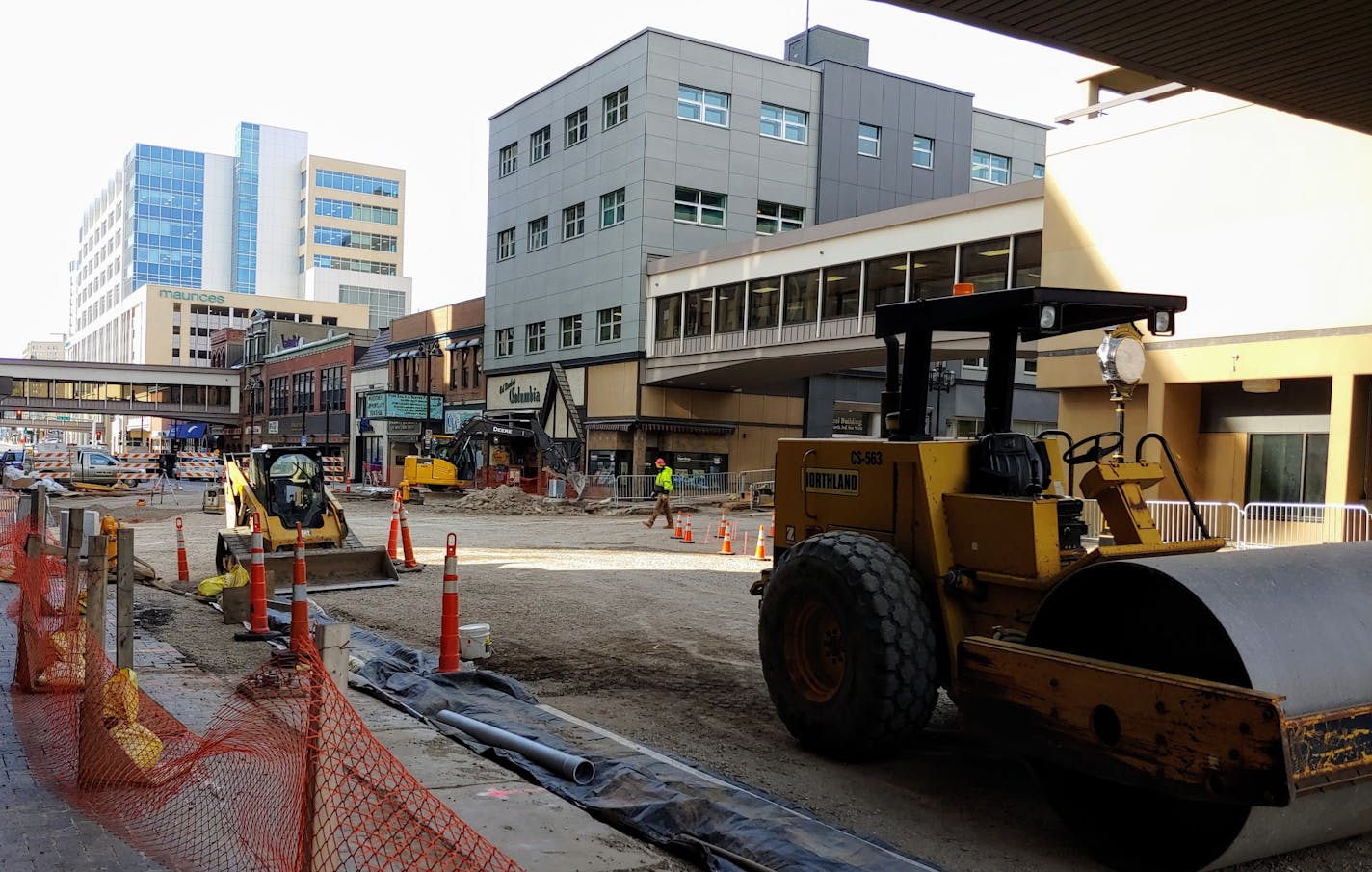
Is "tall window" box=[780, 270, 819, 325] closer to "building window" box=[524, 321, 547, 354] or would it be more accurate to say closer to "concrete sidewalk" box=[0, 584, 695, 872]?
"building window" box=[524, 321, 547, 354]

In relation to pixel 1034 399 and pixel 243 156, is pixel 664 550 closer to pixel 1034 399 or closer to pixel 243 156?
pixel 1034 399

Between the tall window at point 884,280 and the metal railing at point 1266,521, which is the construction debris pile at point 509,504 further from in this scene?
the metal railing at point 1266,521

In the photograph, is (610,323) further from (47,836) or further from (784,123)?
(47,836)

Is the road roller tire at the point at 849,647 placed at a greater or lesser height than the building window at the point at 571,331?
lesser

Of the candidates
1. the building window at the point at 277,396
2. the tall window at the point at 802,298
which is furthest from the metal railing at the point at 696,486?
the building window at the point at 277,396

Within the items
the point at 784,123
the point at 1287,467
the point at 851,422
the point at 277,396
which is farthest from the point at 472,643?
the point at 277,396

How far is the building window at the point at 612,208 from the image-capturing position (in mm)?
42625

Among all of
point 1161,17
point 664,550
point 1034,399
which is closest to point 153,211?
point 1034,399

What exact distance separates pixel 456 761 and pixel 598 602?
7.15 metres

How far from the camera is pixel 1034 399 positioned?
4666cm

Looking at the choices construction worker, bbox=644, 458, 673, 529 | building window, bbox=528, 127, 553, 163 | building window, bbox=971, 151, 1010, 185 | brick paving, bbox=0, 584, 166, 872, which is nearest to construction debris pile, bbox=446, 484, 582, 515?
construction worker, bbox=644, 458, 673, 529

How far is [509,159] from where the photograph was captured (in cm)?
5150

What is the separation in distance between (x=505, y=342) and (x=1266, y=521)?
1444 inches

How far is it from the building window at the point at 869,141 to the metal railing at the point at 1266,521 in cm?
2794
